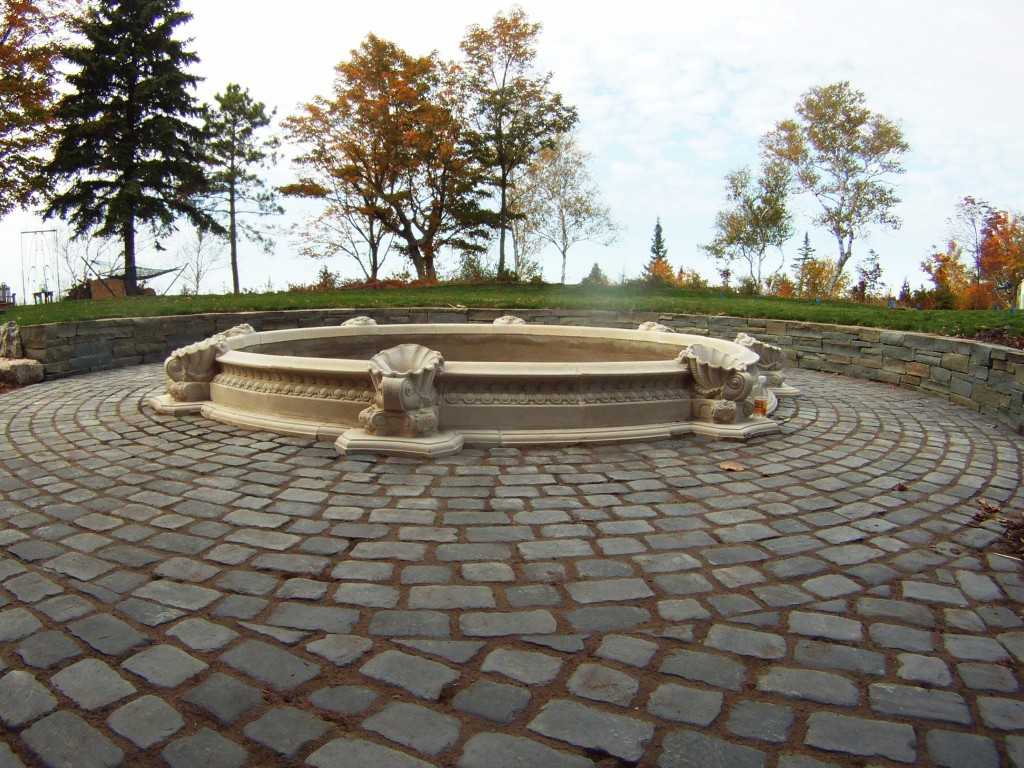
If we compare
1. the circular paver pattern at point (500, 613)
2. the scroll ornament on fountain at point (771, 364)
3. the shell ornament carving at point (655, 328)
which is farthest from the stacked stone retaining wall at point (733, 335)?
the shell ornament carving at point (655, 328)

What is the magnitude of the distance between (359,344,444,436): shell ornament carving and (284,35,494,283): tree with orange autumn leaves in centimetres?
1922

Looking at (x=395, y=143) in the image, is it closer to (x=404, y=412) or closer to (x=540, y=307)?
(x=540, y=307)

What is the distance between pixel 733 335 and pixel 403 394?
9623 millimetres

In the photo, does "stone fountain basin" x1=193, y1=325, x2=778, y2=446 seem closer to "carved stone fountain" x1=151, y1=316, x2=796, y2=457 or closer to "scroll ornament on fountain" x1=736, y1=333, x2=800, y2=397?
"carved stone fountain" x1=151, y1=316, x2=796, y2=457

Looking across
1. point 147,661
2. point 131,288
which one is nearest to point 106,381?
point 147,661

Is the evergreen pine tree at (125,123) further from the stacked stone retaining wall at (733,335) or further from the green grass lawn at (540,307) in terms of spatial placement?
the stacked stone retaining wall at (733,335)

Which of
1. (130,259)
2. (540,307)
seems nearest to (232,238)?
(130,259)

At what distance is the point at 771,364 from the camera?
8250 millimetres

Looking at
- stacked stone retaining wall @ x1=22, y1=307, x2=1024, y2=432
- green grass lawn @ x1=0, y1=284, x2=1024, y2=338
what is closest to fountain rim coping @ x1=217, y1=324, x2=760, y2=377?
stacked stone retaining wall @ x1=22, y1=307, x2=1024, y2=432

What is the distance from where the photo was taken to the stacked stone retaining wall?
7.41 m

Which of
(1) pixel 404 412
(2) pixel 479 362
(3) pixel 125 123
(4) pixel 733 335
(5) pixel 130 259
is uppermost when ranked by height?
(3) pixel 125 123

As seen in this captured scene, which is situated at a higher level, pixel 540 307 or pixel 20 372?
pixel 540 307

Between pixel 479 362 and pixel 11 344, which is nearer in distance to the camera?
pixel 479 362

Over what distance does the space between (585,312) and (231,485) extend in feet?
36.2
